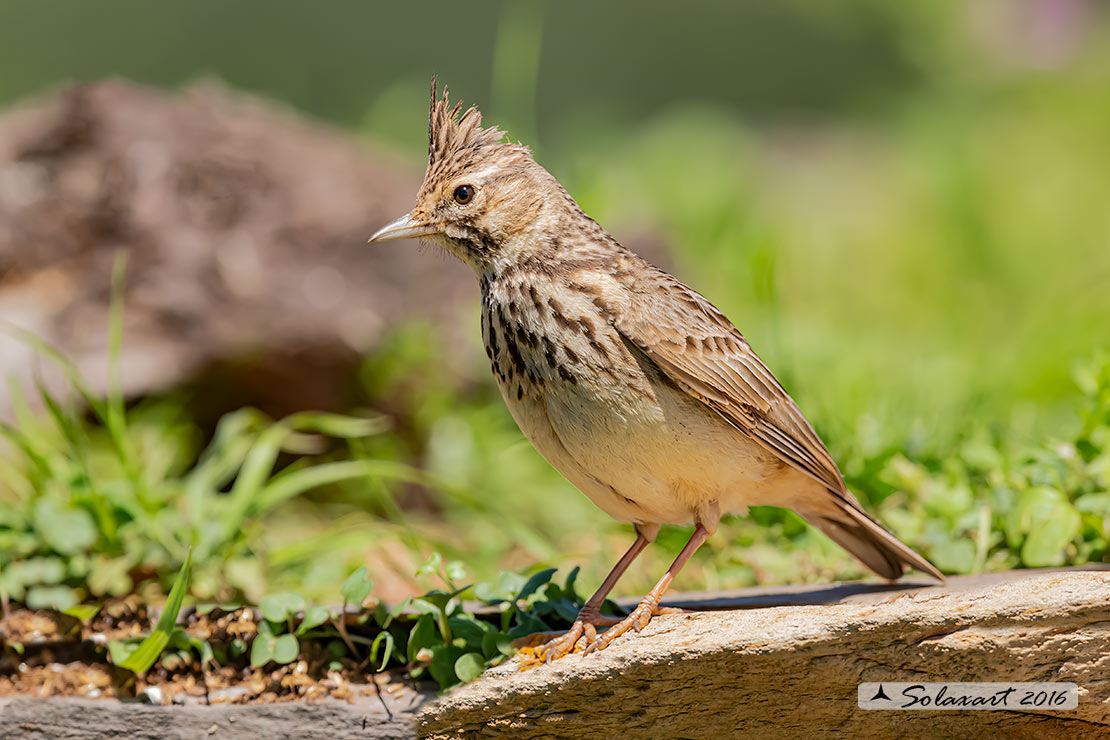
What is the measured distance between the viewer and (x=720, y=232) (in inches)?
362

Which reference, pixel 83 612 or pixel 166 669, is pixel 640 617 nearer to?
pixel 166 669

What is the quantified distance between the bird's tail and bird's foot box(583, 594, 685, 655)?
0.81 meters

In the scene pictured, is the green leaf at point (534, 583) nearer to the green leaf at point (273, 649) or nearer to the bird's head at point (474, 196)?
the green leaf at point (273, 649)

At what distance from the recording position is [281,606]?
3.54 meters

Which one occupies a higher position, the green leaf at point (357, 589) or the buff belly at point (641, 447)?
the buff belly at point (641, 447)

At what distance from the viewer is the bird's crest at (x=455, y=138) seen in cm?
378

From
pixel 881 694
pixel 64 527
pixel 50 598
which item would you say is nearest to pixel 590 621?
pixel 881 694

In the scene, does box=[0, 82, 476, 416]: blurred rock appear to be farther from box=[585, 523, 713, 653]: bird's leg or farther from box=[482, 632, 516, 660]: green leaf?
box=[585, 523, 713, 653]: bird's leg

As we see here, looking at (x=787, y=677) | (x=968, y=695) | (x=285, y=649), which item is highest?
(x=285, y=649)

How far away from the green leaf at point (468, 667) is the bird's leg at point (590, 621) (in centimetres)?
19

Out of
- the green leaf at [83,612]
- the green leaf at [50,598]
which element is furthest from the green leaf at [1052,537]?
the green leaf at [50,598]

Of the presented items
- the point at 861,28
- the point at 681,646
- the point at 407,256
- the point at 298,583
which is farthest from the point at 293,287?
the point at 861,28

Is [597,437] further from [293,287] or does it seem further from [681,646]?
[293,287]

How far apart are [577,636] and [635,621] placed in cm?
18
